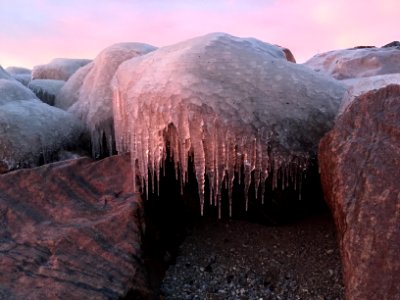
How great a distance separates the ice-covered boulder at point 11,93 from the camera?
5.39 m

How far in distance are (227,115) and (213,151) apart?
303 millimetres

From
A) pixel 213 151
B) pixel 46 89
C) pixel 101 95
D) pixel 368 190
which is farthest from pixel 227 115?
pixel 46 89

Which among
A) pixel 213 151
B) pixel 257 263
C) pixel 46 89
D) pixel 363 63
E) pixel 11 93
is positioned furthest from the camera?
pixel 46 89

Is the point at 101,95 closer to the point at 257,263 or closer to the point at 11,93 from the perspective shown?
the point at 11,93

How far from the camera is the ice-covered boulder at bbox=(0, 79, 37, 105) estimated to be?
5386 millimetres

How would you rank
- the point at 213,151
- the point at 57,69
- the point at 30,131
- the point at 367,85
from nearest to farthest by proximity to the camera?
the point at 213,151 < the point at 367,85 < the point at 30,131 < the point at 57,69

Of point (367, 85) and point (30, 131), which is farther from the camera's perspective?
point (30, 131)

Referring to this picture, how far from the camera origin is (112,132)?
193 inches

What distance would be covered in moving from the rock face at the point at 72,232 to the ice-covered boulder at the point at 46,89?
353 cm

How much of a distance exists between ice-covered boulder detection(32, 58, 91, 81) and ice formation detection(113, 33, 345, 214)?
6.86 metres

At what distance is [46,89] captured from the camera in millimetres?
7586

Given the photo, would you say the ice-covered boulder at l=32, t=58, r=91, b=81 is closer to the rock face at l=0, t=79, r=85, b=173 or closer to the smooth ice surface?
the rock face at l=0, t=79, r=85, b=173

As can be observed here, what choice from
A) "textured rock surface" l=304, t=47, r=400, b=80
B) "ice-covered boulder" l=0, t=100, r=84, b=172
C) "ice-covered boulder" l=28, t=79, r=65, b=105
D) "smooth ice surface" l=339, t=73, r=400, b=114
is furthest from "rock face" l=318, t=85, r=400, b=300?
"ice-covered boulder" l=28, t=79, r=65, b=105

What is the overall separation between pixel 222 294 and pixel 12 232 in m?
1.81
